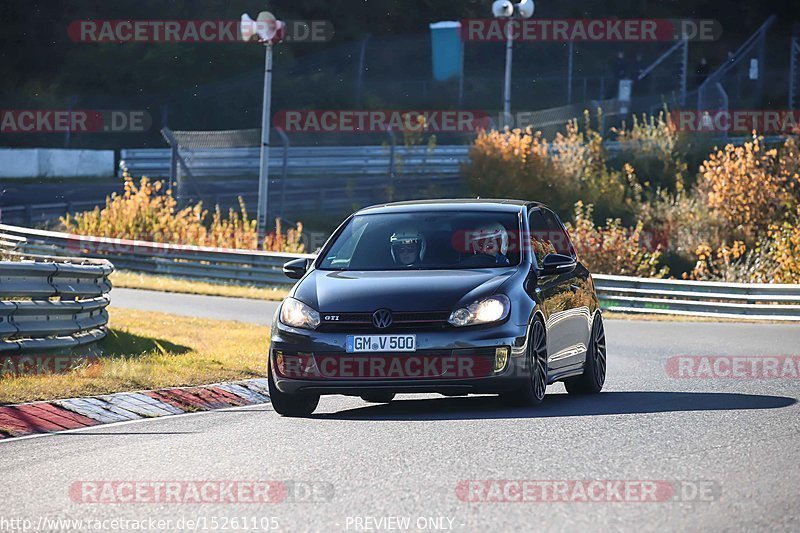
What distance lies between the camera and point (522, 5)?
4006 centimetres

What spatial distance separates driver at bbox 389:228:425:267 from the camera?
12.2 m

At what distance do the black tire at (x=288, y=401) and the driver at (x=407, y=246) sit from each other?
4.16 ft

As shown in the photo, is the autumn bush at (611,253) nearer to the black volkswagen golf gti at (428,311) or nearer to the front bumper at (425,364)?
the black volkswagen golf gti at (428,311)

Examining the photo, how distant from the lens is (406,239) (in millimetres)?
12344

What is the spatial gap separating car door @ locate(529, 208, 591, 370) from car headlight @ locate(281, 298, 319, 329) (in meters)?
1.80

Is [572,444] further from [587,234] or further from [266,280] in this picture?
[587,234]

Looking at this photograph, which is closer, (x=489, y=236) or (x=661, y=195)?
(x=489, y=236)

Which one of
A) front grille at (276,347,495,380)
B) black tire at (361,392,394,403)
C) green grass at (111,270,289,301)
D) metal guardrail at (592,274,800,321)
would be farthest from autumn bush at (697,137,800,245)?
front grille at (276,347,495,380)

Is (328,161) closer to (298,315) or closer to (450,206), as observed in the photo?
(450,206)

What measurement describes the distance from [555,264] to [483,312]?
3.74 ft

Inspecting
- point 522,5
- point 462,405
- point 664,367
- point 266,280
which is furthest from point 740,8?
point 462,405

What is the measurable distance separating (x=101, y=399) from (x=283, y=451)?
10.8 feet

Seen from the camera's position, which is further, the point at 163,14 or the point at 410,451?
the point at 163,14

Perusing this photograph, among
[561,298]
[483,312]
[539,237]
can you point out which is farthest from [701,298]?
[483,312]
